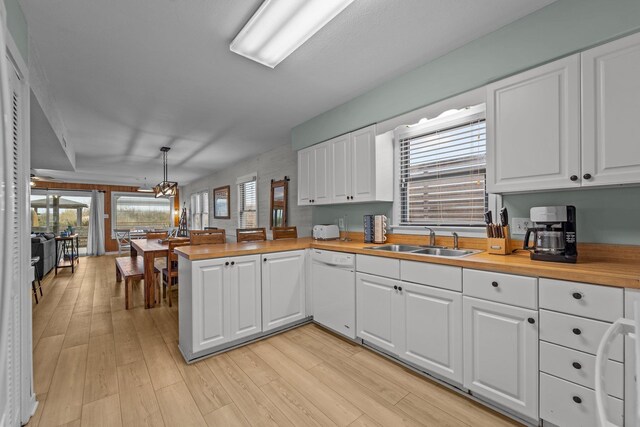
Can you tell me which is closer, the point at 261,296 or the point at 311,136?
the point at 261,296

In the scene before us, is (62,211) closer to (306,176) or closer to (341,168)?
(306,176)

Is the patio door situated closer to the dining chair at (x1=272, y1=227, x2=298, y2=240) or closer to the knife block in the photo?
the dining chair at (x1=272, y1=227, x2=298, y2=240)

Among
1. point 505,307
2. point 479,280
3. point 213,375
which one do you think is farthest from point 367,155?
point 213,375

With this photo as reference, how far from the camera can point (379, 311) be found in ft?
7.44

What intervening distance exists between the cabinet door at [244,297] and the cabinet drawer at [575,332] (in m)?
2.04

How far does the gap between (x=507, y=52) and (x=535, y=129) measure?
1.88 ft

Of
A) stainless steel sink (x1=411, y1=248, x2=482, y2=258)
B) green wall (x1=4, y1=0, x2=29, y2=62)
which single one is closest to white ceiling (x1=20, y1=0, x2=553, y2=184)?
green wall (x1=4, y1=0, x2=29, y2=62)

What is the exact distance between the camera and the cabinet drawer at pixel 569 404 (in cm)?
131

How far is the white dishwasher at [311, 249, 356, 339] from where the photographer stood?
2498 millimetres

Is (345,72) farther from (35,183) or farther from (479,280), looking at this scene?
(35,183)

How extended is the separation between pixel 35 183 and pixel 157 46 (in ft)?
28.9

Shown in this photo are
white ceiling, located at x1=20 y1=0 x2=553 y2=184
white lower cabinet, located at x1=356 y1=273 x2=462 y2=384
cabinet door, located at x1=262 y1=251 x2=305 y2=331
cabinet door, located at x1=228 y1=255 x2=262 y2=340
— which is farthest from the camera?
cabinet door, located at x1=262 y1=251 x2=305 y2=331

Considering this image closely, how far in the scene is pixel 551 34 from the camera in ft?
5.57

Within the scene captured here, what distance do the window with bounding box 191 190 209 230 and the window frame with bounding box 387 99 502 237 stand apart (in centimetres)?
649
